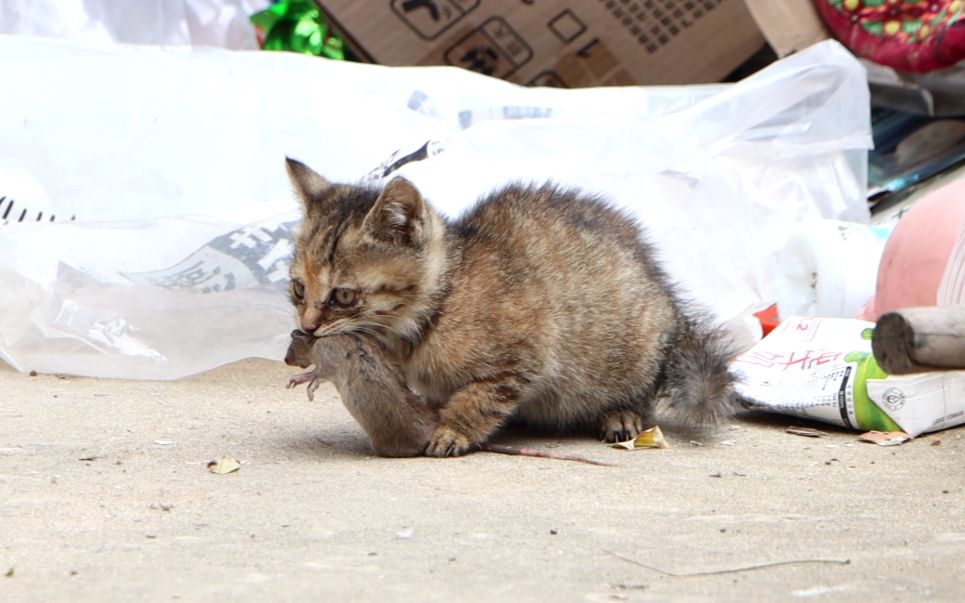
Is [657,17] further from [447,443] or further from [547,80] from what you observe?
[447,443]

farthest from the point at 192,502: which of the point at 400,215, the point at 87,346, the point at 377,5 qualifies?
the point at 377,5

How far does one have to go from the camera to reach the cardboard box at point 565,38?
5555mm

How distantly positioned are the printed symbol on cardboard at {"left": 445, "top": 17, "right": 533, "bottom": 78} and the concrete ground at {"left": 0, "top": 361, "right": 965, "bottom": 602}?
257 centimetres

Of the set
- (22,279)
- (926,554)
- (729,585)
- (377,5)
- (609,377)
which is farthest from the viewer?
(377,5)

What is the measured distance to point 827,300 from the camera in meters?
4.32

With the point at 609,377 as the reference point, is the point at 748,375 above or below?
below

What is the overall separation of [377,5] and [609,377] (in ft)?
9.25

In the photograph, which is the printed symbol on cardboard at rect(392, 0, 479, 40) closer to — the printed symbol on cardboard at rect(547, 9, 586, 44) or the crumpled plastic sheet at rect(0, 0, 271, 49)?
the printed symbol on cardboard at rect(547, 9, 586, 44)

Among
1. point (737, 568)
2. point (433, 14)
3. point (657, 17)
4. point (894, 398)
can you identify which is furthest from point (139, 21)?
point (737, 568)

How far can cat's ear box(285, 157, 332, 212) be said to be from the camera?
313 cm

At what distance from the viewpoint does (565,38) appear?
5605 mm

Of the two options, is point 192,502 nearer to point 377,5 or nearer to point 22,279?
point 22,279

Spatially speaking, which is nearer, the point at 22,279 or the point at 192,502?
the point at 192,502

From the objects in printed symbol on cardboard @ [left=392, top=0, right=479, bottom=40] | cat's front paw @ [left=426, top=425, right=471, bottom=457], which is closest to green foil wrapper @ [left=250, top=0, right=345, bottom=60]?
printed symbol on cardboard @ [left=392, top=0, right=479, bottom=40]
